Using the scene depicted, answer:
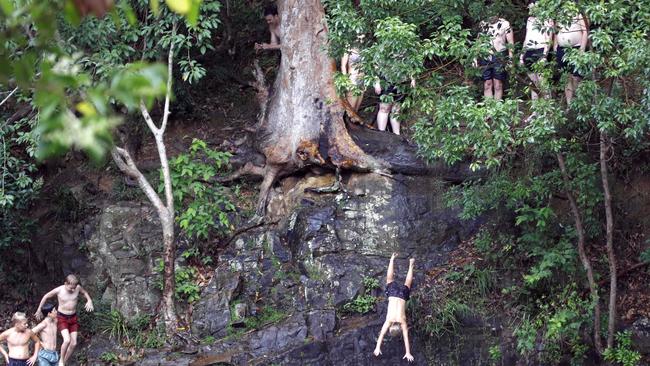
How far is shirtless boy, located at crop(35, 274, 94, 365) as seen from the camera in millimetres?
12977

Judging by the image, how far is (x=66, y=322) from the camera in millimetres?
13000

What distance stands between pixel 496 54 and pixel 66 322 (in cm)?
688

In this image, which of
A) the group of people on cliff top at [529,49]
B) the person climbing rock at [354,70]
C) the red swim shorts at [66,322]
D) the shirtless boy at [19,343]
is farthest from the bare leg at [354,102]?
the shirtless boy at [19,343]

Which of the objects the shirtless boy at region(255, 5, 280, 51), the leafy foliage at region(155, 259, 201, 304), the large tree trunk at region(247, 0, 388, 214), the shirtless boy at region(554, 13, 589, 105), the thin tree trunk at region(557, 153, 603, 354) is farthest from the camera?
the shirtless boy at region(255, 5, 280, 51)

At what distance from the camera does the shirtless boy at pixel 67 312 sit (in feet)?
42.6

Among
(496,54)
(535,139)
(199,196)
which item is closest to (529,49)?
(496,54)

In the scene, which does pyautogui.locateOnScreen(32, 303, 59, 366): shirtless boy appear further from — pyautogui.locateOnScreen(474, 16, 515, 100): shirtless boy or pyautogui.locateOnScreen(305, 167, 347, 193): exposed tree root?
pyautogui.locateOnScreen(474, 16, 515, 100): shirtless boy

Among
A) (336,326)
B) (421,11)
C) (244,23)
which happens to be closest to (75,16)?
(421,11)

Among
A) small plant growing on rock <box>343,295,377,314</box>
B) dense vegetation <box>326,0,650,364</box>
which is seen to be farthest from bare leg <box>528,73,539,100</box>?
small plant growing on rock <box>343,295,377,314</box>

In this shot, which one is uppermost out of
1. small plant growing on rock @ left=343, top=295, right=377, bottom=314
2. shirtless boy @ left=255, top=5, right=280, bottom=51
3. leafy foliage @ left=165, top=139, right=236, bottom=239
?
shirtless boy @ left=255, top=5, right=280, bottom=51

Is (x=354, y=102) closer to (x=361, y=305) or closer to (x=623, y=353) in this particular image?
(x=361, y=305)

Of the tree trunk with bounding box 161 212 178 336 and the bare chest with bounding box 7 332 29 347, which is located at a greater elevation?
the tree trunk with bounding box 161 212 178 336

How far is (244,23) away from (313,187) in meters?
4.02

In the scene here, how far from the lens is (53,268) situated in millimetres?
15023
